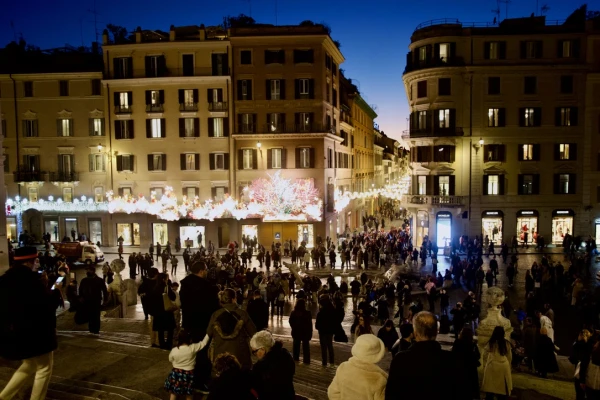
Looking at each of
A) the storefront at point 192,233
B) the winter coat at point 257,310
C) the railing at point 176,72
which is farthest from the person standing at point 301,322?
the railing at point 176,72

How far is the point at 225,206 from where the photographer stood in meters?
41.2

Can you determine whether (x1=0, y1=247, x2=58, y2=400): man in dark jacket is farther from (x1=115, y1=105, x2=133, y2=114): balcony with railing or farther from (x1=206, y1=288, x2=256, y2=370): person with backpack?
(x1=115, y1=105, x2=133, y2=114): balcony with railing

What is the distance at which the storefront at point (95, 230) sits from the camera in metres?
44.7

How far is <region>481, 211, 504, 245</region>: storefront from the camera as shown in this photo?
41531 mm

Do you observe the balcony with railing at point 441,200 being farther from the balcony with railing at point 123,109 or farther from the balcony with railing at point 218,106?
the balcony with railing at point 123,109

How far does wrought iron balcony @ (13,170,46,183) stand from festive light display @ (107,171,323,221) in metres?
10.4

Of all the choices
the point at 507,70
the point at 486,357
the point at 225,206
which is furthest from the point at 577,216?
the point at 486,357

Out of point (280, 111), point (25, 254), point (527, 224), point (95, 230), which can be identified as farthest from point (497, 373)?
point (95, 230)

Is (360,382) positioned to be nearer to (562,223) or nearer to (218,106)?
(218,106)

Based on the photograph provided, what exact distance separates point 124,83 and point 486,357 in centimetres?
4014

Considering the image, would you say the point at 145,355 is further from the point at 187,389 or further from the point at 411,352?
the point at 411,352

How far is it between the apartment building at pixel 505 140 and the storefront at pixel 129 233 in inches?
931

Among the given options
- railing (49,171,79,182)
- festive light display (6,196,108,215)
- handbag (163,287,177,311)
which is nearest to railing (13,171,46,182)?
railing (49,171,79,182)

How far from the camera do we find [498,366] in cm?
866
